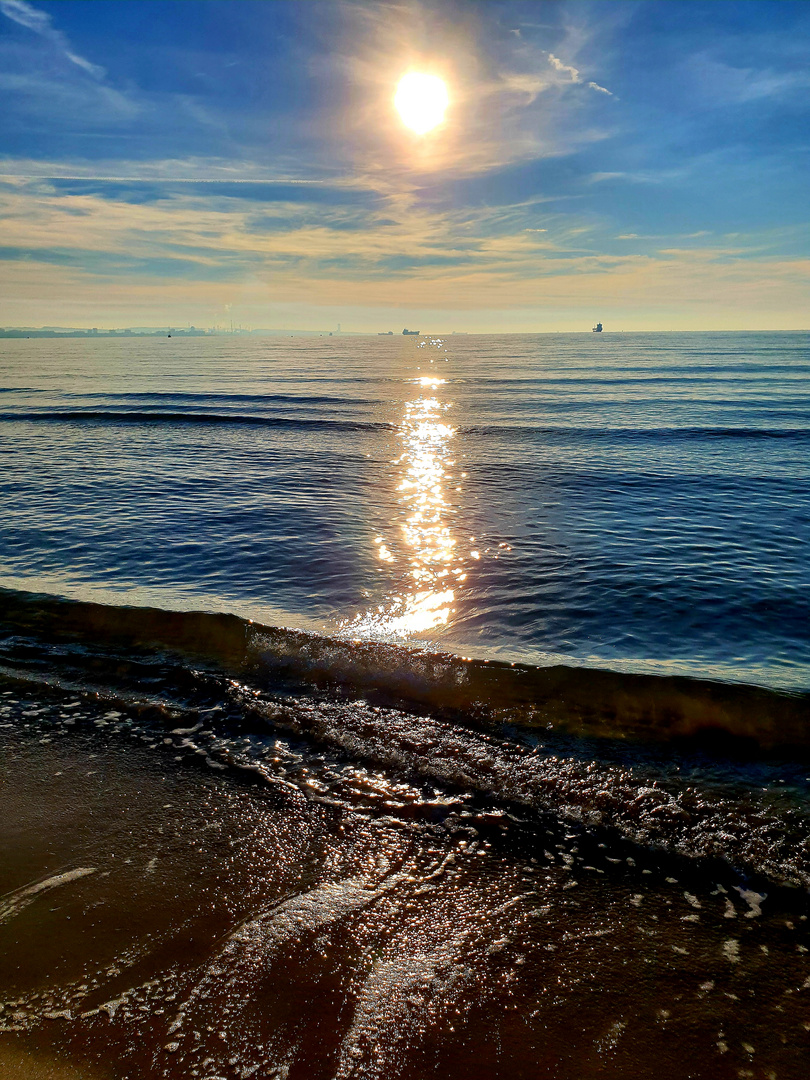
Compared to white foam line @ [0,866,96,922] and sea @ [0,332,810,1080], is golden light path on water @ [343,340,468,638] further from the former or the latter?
white foam line @ [0,866,96,922]

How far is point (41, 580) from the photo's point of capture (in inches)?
428

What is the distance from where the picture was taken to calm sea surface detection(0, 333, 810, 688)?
31.5 feet

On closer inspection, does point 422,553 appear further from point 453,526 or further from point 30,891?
point 30,891

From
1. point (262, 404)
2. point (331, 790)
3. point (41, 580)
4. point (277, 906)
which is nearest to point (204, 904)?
point (277, 906)

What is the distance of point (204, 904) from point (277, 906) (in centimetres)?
50

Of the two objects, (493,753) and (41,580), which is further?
(41,580)

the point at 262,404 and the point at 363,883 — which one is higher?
the point at 262,404

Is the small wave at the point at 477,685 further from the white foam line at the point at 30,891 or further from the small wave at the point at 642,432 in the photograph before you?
the small wave at the point at 642,432

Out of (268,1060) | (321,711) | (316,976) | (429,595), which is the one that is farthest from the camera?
(429,595)

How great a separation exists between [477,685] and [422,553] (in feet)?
18.4

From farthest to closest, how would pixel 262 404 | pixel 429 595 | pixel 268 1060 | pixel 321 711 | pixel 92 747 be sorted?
pixel 262 404, pixel 429 595, pixel 321 711, pixel 92 747, pixel 268 1060

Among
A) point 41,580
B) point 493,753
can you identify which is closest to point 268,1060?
point 493,753

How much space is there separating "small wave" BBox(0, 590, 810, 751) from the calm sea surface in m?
0.66

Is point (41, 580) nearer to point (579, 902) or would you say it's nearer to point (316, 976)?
point (316, 976)
